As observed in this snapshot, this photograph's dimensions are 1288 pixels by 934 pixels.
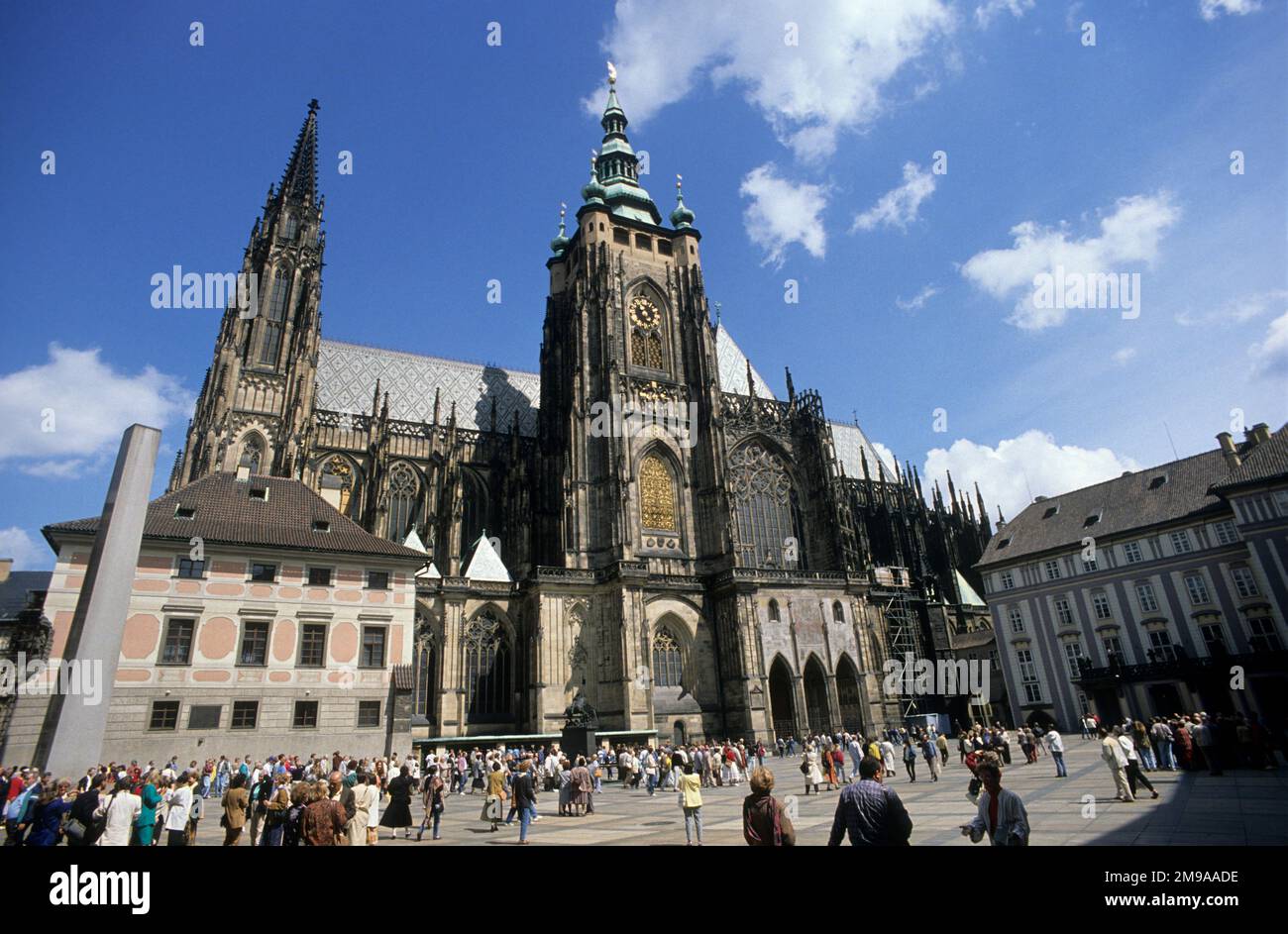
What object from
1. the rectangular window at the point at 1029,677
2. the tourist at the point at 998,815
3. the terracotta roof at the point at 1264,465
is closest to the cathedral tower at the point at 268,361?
the tourist at the point at 998,815

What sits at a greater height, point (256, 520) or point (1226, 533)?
point (256, 520)

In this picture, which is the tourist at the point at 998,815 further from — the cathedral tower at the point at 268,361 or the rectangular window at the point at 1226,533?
the cathedral tower at the point at 268,361

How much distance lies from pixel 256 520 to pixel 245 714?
7109mm

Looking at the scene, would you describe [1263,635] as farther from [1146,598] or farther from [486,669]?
[486,669]

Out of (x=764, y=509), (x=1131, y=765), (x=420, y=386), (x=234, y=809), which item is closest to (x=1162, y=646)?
(x=764, y=509)

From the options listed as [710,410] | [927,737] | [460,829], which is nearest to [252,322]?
[710,410]

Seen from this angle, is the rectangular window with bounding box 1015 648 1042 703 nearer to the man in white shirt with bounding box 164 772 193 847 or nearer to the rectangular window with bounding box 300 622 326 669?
the rectangular window with bounding box 300 622 326 669

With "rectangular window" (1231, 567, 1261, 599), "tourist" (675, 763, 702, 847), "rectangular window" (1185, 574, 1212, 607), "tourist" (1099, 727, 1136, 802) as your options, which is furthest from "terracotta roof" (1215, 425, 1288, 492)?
"tourist" (675, 763, 702, 847)

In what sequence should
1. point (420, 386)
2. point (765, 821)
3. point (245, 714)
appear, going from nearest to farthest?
1. point (765, 821)
2. point (245, 714)
3. point (420, 386)

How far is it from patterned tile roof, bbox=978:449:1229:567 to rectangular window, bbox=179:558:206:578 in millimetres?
40533

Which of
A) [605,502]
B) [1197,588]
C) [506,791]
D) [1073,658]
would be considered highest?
[605,502]

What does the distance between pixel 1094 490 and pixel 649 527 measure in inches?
1056

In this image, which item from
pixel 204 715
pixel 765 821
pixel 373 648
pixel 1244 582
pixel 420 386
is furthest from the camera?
pixel 420 386

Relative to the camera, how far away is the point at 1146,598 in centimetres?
3434
